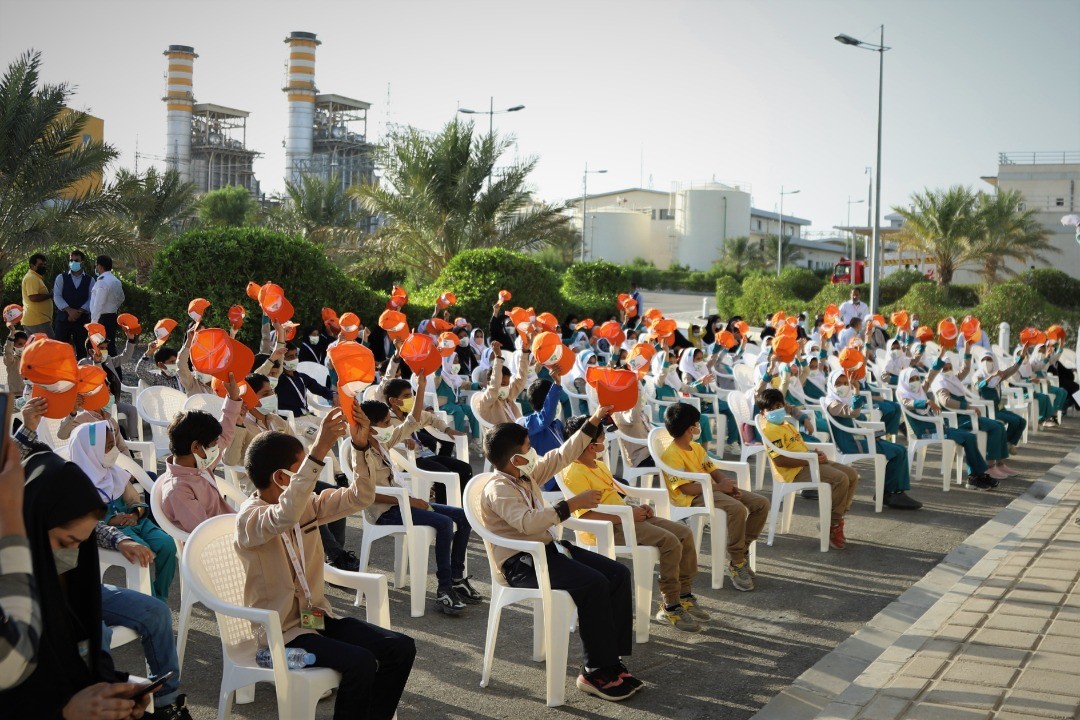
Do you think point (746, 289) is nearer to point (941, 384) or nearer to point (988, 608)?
point (941, 384)

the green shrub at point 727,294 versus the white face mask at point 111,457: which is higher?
the green shrub at point 727,294

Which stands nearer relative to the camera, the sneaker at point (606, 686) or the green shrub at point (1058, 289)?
the sneaker at point (606, 686)

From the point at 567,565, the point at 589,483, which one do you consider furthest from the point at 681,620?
the point at 567,565

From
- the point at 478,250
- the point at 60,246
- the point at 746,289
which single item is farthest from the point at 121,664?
the point at 746,289

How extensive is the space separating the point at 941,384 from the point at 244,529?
8.66m

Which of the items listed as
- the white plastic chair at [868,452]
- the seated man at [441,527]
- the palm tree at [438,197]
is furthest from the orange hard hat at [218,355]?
the palm tree at [438,197]

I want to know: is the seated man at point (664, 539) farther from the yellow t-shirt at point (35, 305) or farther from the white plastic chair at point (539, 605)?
the yellow t-shirt at point (35, 305)

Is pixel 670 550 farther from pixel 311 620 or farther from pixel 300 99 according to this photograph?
pixel 300 99

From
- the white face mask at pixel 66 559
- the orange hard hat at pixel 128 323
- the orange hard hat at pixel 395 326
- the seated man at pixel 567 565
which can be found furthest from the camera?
the orange hard hat at pixel 128 323

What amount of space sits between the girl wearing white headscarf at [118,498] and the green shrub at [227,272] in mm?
10024

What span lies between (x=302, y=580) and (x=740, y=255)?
62415mm

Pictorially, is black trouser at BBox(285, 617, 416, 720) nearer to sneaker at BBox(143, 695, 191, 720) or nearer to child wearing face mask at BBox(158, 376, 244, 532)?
sneaker at BBox(143, 695, 191, 720)

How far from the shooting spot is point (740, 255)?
64312mm

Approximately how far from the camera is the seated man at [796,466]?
775cm
